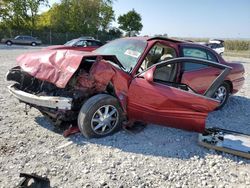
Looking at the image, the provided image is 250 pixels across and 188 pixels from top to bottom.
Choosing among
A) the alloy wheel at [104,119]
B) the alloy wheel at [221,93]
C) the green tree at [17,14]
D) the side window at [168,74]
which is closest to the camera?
the alloy wheel at [104,119]

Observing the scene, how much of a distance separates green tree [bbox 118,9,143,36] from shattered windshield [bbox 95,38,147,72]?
4233cm

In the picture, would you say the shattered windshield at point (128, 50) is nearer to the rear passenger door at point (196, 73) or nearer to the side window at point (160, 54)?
the side window at point (160, 54)

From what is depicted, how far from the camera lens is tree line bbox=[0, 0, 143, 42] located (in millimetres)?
39844

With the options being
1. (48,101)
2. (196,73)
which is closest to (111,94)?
(48,101)

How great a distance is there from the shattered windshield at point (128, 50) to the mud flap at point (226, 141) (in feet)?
5.52

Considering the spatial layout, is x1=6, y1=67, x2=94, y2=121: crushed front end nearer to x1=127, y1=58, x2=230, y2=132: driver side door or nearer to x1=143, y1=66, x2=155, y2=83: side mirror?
Result: x1=127, y1=58, x2=230, y2=132: driver side door

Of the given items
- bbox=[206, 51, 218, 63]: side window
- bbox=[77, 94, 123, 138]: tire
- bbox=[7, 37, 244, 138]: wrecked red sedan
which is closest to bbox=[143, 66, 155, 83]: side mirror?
bbox=[7, 37, 244, 138]: wrecked red sedan

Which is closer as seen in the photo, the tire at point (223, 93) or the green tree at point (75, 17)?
the tire at point (223, 93)

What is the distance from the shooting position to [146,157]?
13.0 feet

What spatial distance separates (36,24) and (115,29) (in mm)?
12258

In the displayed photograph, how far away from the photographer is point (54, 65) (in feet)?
14.5

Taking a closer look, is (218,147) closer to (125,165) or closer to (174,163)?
(174,163)

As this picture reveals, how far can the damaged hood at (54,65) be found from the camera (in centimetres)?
415

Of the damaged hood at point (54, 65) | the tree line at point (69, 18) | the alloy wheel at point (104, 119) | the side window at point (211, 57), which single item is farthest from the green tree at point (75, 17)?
the alloy wheel at point (104, 119)
